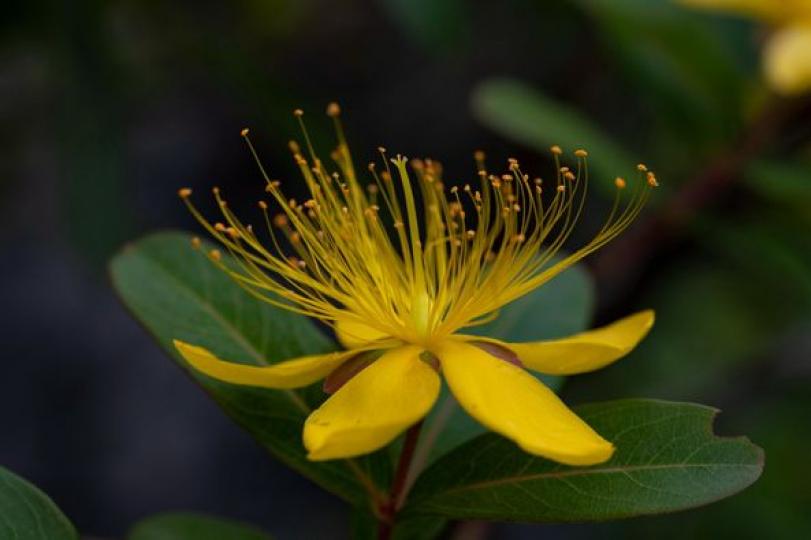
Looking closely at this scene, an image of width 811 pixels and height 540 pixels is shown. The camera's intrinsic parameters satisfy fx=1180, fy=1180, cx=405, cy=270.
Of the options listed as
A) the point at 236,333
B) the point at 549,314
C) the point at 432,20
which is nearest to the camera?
the point at 236,333

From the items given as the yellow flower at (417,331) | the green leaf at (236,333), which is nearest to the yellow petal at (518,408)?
the yellow flower at (417,331)

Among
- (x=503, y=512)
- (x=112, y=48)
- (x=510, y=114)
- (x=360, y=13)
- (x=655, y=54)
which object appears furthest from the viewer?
(x=360, y=13)

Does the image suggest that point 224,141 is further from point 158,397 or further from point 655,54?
point 655,54

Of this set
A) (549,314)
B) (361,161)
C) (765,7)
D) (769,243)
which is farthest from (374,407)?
(361,161)

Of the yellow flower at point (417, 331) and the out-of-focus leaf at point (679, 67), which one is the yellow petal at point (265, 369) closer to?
the yellow flower at point (417, 331)

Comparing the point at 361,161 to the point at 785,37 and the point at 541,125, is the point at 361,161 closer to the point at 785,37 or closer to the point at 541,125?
the point at 541,125

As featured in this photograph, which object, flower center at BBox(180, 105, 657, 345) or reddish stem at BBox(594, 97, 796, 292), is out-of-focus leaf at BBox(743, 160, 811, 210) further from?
flower center at BBox(180, 105, 657, 345)

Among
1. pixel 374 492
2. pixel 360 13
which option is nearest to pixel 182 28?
pixel 360 13
